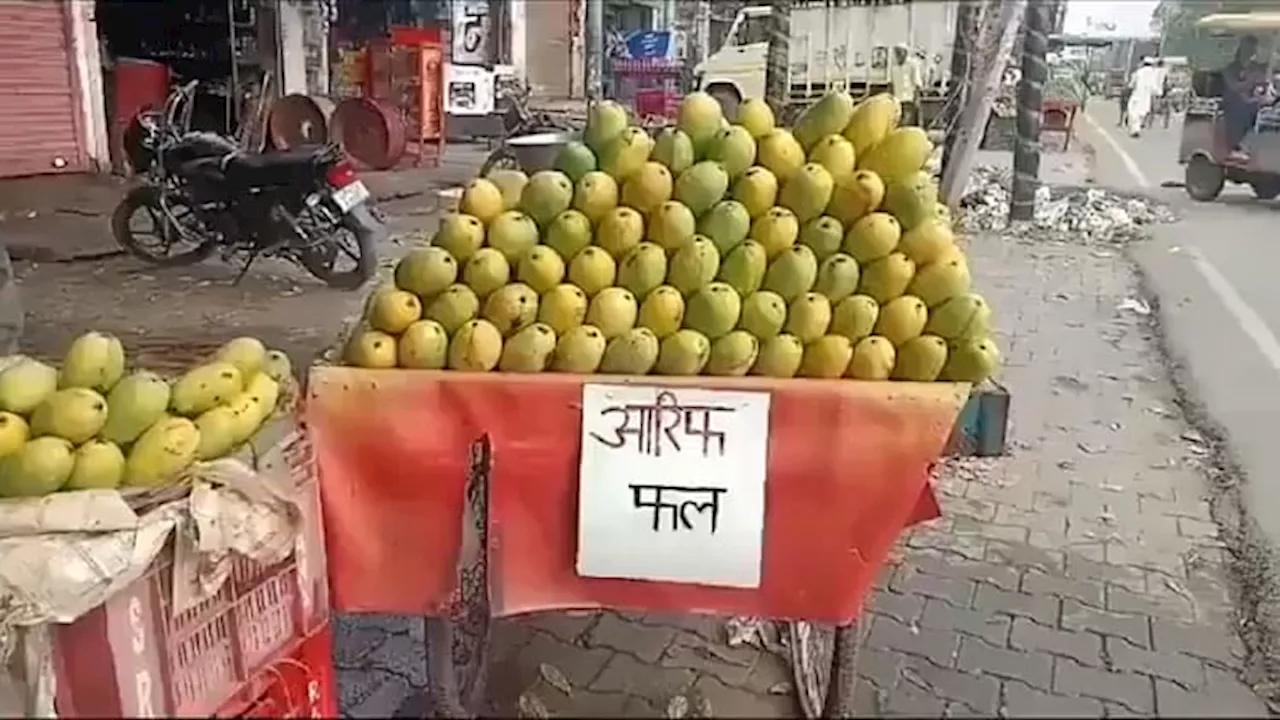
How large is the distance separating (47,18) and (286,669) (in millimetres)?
8903

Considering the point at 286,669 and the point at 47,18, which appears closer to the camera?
the point at 286,669

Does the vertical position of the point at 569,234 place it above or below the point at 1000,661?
above

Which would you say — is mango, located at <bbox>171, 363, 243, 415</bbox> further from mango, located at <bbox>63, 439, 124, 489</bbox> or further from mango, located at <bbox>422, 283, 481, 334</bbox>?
mango, located at <bbox>422, 283, 481, 334</bbox>

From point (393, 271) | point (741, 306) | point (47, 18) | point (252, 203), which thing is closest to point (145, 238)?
point (252, 203)

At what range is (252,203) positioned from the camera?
5.61m

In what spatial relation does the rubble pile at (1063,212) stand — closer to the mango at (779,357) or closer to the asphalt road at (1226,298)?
the asphalt road at (1226,298)

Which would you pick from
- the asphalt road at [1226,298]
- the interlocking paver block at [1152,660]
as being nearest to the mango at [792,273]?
the interlocking paver block at [1152,660]

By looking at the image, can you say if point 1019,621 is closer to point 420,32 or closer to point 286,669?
point 286,669

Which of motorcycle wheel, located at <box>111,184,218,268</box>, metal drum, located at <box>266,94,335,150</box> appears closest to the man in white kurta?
motorcycle wheel, located at <box>111,184,218,268</box>

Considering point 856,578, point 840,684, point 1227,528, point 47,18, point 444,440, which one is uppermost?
point 47,18

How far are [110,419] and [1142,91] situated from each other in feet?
9.73

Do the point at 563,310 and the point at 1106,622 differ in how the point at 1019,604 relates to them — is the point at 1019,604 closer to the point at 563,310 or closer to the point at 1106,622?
the point at 1106,622

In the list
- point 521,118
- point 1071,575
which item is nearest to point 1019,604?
point 1071,575

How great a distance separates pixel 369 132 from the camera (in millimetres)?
9438
